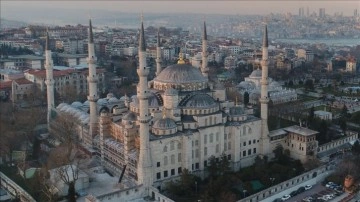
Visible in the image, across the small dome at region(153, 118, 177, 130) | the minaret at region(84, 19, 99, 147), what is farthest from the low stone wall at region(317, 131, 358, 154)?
the minaret at region(84, 19, 99, 147)

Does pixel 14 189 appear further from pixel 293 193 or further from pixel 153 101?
pixel 293 193

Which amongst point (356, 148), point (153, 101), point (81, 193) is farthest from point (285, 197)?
point (81, 193)

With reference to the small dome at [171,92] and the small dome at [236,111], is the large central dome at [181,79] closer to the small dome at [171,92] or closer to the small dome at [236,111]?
the small dome at [171,92]

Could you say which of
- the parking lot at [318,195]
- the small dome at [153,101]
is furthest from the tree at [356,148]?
the small dome at [153,101]

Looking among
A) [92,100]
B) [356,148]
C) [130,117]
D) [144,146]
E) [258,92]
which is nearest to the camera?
[144,146]

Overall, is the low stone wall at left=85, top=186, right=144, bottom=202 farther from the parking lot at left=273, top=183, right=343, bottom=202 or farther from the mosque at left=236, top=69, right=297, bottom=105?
the mosque at left=236, top=69, right=297, bottom=105

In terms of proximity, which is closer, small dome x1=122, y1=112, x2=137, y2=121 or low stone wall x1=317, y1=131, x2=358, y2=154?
small dome x1=122, y1=112, x2=137, y2=121

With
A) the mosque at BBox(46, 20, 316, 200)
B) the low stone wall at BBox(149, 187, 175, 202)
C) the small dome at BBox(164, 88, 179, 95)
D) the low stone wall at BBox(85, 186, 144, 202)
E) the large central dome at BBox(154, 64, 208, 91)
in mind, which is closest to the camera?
the low stone wall at BBox(85, 186, 144, 202)

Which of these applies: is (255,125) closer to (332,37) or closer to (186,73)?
(186,73)

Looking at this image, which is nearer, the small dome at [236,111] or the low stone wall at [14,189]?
the low stone wall at [14,189]
